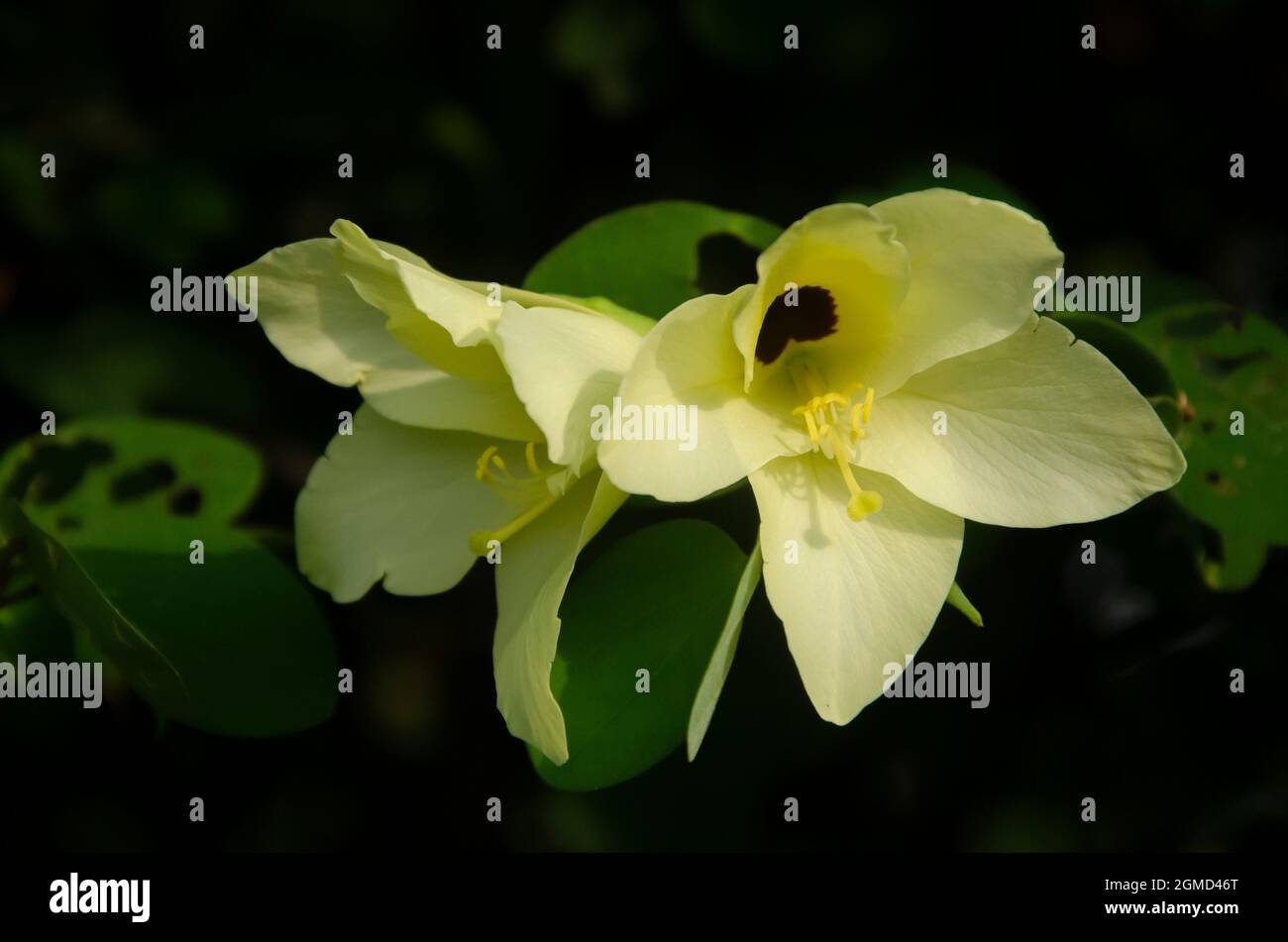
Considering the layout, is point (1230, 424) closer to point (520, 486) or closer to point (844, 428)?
point (844, 428)

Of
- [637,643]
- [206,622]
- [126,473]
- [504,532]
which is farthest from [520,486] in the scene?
[126,473]

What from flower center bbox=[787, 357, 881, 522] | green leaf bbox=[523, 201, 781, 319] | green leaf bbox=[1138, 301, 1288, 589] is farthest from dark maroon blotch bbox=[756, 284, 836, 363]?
green leaf bbox=[1138, 301, 1288, 589]

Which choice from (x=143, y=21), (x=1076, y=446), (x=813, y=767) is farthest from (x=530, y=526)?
(x=143, y=21)

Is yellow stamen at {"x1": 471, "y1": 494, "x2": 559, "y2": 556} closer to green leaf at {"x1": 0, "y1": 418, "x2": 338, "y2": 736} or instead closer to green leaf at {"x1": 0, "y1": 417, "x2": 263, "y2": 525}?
green leaf at {"x1": 0, "y1": 418, "x2": 338, "y2": 736}

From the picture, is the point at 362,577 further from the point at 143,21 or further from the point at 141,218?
the point at 143,21

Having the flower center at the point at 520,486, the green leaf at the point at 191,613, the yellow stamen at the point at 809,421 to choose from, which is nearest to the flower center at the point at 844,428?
the yellow stamen at the point at 809,421
